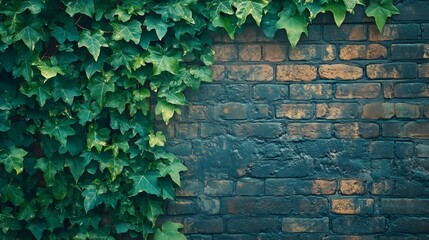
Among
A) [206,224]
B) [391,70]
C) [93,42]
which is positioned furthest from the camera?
[206,224]

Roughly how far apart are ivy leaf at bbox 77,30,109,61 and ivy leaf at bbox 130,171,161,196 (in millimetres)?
612

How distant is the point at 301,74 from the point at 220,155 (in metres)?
0.57

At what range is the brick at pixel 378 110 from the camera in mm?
2791

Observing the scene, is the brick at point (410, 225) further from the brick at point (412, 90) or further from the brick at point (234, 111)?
the brick at point (234, 111)

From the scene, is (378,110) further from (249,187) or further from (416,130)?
(249,187)

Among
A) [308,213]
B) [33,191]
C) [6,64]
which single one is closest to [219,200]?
[308,213]

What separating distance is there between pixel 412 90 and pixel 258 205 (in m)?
0.95

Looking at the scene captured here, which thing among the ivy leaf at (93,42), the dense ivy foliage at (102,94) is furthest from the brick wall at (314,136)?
the ivy leaf at (93,42)

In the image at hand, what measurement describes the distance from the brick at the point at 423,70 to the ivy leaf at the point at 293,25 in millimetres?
601

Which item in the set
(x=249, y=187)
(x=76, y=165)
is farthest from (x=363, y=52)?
(x=76, y=165)

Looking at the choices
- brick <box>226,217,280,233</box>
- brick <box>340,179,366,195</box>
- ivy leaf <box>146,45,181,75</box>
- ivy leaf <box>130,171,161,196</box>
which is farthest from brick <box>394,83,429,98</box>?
ivy leaf <box>130,171,161,196</box>

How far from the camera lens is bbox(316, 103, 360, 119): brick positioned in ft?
9.19

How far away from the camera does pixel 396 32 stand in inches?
109

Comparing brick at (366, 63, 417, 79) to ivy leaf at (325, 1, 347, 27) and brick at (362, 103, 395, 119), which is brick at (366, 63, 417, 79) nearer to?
brick at (362, 103, 395, 119)
